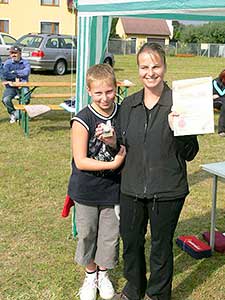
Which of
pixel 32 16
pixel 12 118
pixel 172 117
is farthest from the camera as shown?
pixel 32 16

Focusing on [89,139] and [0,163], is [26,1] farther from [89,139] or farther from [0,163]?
[89,139]

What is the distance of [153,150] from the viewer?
101 inches

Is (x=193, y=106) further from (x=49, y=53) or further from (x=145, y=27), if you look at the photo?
(x=145, y=27)

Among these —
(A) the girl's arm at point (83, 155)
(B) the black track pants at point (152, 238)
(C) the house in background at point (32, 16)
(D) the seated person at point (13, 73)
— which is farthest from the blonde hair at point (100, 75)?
(C) the house in background at point (32, 16)

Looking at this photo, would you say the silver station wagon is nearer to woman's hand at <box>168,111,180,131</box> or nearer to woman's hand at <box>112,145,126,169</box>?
woman's hand at <box>112,145,126,169</box>

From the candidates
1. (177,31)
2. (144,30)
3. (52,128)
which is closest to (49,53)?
(52,128)

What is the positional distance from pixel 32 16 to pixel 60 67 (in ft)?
51.9

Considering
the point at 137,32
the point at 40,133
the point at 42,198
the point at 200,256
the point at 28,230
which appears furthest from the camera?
the point at 137,32

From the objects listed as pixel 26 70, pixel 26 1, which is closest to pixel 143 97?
pixel 26 70

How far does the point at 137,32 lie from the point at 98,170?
45636 mm

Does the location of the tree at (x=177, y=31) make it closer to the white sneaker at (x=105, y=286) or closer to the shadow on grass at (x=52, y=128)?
the shadow on grass at (x=52, y=128)

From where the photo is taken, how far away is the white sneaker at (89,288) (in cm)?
314

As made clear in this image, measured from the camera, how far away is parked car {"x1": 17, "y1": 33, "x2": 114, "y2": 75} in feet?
54.8

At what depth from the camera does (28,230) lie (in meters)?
4.30
